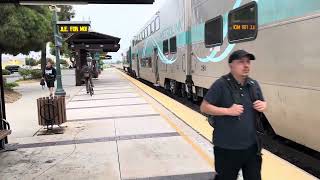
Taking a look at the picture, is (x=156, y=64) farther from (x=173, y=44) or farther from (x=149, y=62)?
(x=173, y=44)

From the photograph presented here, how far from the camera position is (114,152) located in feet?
25.1

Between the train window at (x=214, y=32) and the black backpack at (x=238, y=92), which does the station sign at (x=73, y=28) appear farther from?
the black backpack at (x=238, y=92)

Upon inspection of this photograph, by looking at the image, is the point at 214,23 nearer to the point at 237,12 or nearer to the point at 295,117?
the point at 237,12

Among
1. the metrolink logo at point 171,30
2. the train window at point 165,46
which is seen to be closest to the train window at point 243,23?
the metrolink logo at point 171,30

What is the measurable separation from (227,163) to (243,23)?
185 inches

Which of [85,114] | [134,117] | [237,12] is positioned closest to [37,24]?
[85,114]

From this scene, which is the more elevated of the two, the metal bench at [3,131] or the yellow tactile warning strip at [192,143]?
the metal bench at [3,131]

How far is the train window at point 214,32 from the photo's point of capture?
385 inches

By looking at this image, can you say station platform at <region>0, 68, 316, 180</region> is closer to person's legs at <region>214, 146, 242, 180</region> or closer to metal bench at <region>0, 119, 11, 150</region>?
metal bench at <region>0, 119, 11, 150</region>

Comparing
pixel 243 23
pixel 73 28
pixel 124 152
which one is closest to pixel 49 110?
pixel 124 152

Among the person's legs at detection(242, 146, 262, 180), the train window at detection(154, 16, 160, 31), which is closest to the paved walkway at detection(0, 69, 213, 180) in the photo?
the person's legs at detection(242, 146, 262, 180)

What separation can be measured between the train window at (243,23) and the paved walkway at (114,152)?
1990 mm

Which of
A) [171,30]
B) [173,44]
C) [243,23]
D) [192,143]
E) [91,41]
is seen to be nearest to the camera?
[192,143]

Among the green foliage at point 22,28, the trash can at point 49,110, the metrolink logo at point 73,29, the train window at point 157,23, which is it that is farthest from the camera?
the green foliage at point 22,28
